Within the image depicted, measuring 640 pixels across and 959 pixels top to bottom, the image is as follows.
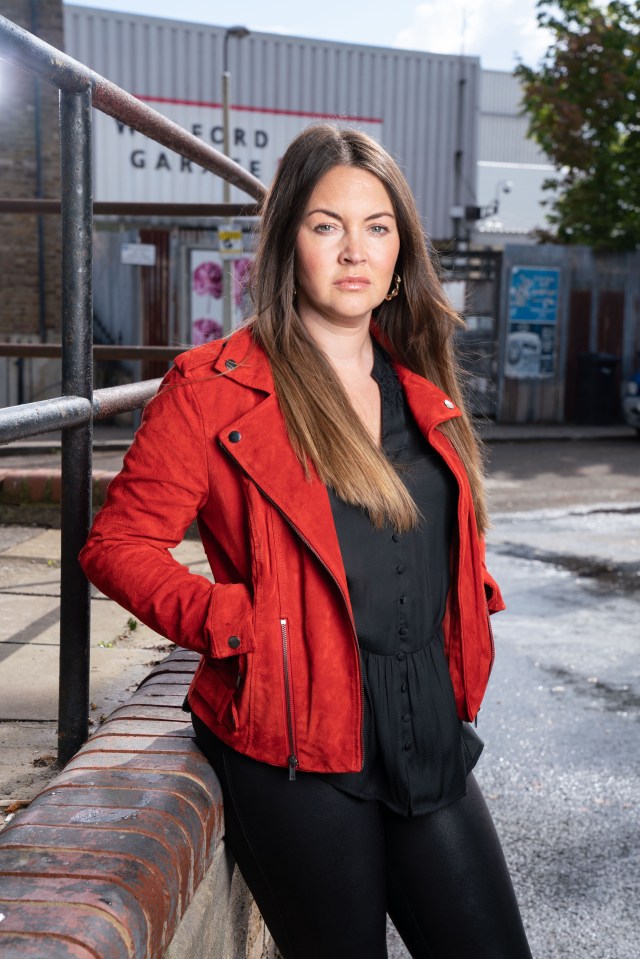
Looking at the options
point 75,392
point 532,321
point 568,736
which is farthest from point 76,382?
point 532,321

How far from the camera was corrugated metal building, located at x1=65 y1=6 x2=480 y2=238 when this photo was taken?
19500mm

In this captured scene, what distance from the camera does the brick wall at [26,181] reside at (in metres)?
16.4

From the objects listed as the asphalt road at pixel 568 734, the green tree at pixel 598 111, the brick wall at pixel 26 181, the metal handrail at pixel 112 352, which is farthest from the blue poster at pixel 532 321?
the metal handrail at pixel 112 352

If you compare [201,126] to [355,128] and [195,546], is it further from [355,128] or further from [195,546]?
[355,128]

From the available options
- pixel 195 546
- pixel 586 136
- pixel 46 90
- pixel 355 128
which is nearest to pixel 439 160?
pixel 586 136

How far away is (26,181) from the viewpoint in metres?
16.8

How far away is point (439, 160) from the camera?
848 inches

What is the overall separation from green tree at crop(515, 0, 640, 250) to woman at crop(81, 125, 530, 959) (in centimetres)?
1752

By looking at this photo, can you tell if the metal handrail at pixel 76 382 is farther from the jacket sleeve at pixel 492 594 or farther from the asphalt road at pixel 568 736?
the asphalt road at pixel 568 736

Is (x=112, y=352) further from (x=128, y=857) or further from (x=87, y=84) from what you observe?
(x=128, y=857)

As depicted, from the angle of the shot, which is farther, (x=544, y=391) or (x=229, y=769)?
(x=544, y=391)

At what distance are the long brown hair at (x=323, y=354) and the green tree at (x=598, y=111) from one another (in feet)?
56.5

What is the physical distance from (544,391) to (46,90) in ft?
30.4

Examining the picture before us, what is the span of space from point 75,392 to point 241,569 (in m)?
0.50
